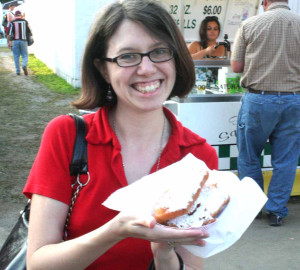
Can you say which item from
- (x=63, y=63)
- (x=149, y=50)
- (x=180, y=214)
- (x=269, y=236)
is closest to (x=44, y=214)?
(x=180, y=214)

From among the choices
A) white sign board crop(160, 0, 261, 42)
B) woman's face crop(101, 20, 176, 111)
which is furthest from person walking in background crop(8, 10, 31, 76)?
woman's face crop(101, 20, 176, 111)

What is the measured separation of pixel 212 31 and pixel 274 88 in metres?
1.95

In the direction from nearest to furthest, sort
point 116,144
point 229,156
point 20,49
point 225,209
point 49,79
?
point 225,209 < point 116,144 < point 229,156 < point 49,79 < point 20,49

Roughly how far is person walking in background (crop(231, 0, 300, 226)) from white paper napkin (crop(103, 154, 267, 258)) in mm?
2943

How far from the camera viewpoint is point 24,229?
173cm

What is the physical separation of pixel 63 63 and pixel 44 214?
12306 mm

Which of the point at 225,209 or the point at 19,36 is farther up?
the point at 225,209

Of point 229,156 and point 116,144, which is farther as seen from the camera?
point 229,156

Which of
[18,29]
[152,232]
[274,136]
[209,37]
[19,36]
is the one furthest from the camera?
[19,36]

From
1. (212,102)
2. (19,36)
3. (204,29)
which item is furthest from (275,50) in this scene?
(19,36)

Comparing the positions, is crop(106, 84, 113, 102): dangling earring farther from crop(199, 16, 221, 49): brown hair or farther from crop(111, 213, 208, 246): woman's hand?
crop(199, 16, 221, 49): brown hair

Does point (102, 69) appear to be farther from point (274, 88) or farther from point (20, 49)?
point (20, 49)

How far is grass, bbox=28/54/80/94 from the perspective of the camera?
12.4 m

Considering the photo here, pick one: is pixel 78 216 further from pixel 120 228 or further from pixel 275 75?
pixel 275 75
